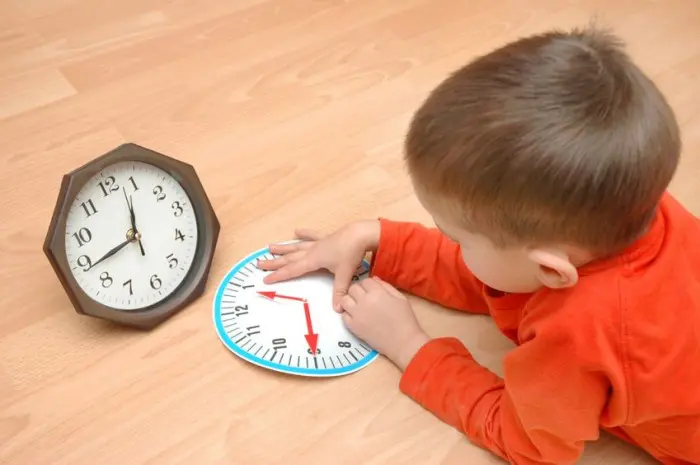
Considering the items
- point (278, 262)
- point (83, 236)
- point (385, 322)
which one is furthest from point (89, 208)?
point (385, 322)

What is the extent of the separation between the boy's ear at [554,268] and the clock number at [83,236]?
0.43 meters

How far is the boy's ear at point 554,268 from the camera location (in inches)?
23.1

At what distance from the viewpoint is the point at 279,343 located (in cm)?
79

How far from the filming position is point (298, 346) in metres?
0.79

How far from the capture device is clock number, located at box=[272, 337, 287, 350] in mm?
786

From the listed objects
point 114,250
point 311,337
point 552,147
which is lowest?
point 311,337

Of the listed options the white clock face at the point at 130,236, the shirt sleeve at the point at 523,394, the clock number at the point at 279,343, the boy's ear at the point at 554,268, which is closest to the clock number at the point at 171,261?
the white clock face at the point at 130,236

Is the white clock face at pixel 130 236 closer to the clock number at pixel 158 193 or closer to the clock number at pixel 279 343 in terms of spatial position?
the clock number at pixel 158 193

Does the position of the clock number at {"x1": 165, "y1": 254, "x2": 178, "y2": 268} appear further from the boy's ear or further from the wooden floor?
the boy's ear

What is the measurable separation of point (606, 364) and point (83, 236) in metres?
0.50

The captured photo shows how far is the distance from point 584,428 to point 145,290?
0.45 metres

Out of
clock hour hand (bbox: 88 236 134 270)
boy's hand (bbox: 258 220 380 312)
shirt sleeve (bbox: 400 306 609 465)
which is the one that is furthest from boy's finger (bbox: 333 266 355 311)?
clock hour hand (bbox: 88 236 134 270)

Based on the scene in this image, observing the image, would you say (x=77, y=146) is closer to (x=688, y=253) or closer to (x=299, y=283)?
(x=299, y=283)

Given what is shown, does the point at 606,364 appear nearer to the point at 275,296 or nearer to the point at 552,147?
the point at 552,147
